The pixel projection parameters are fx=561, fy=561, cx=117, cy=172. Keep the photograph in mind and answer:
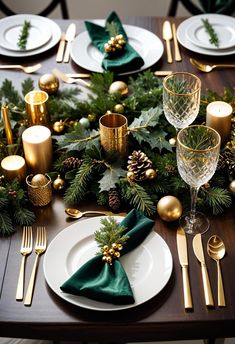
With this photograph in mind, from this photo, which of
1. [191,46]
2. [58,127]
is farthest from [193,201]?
[191,46]

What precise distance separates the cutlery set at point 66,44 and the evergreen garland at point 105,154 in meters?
0.19

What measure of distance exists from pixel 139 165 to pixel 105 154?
89mm

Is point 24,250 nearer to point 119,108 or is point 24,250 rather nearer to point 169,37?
point 119,108

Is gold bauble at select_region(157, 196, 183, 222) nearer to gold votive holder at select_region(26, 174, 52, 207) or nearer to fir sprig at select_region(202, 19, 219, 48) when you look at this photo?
gold votive holder at select_region(26, 174, 52, 207)

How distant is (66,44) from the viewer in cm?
170

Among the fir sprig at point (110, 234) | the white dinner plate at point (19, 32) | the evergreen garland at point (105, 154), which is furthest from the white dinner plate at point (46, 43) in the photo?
the fir sprig at point (110, 234)

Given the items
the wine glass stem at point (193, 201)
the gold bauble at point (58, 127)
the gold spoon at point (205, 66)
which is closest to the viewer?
the wine glass stem at point (193, 201)

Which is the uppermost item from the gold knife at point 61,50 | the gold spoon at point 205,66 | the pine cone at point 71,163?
the gold knife at point 61,50

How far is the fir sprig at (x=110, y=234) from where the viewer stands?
3.39 feet

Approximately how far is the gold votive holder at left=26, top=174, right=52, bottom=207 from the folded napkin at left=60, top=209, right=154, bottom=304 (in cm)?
19

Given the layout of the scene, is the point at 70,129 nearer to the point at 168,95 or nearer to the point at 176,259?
the point at 168,95

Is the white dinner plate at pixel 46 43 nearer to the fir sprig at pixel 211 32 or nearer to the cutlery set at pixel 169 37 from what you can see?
the cutlery set at pixel 169 37

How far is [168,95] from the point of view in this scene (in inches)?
46.9

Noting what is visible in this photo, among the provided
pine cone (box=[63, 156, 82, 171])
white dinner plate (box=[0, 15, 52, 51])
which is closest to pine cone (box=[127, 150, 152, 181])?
pine cone (box=[63, 156, 82, 171])
